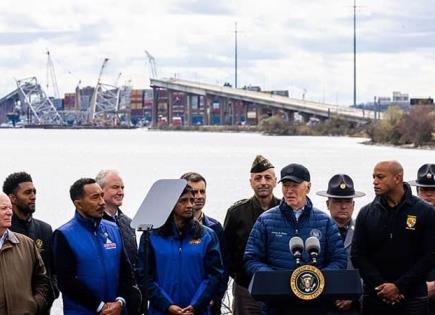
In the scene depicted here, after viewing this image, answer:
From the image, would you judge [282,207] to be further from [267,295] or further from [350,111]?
[350,111]

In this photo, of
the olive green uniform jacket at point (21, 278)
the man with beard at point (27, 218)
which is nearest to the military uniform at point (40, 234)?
the man with beard at point (27, 218)

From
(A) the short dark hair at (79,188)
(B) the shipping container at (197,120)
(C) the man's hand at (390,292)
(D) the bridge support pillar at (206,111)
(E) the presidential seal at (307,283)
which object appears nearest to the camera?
(E) the presidential seal at (307,283)

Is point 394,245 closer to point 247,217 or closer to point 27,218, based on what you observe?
point 247,217

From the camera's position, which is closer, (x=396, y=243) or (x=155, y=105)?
(x=396, y=243)

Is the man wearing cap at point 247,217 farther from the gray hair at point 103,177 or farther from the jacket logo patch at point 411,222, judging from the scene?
the jacket logo patch at point 411,222

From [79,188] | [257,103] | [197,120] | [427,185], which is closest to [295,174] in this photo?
[79,188]

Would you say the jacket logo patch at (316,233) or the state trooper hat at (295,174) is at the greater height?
Result: the state trooper hat at (295,174)

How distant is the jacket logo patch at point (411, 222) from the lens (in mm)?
7000

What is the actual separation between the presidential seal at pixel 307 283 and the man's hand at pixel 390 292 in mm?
1239

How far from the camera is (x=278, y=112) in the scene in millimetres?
150625

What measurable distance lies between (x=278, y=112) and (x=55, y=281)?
14400 cm

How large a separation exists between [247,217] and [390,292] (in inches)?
50.3

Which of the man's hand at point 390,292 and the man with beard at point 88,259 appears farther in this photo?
the man's hand at point 390,292

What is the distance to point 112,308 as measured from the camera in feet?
21.9
